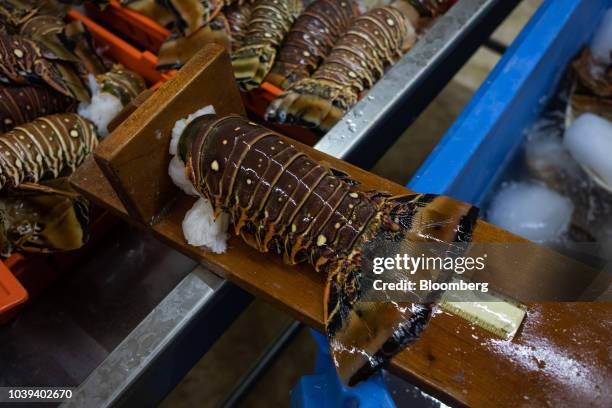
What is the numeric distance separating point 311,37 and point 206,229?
53.3 inches

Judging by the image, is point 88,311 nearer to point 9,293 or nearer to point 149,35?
point 9,293

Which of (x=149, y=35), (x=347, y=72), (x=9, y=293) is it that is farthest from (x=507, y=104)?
(x=9, y=293)

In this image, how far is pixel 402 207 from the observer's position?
1.34m

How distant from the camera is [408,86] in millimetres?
1857

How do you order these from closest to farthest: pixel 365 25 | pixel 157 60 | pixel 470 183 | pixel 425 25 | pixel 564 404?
pixel 564 404
pixel 470 183
pixel 157 60
pixel 365 25
pixel 425 25

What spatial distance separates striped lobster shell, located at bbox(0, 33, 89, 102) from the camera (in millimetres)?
2014

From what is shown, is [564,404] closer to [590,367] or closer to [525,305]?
[590,367]

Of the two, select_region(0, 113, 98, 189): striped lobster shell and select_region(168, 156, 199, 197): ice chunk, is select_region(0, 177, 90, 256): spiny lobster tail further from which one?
select_region(168, 156, 199, 197): ice chunk

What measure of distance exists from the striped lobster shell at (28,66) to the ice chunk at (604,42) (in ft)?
7.64

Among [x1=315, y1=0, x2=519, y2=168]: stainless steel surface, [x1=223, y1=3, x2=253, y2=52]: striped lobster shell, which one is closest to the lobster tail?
[x1=223, y1=3, x2=253, y2=52]: striped lobster shell

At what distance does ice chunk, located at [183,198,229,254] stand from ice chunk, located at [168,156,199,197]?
0.08m

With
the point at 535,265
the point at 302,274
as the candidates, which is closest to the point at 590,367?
the point at 535,265

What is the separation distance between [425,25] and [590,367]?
190 centimetres

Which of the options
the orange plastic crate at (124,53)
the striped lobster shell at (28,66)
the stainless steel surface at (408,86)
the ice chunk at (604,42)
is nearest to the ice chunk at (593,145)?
the ice chunk at (604,42)
